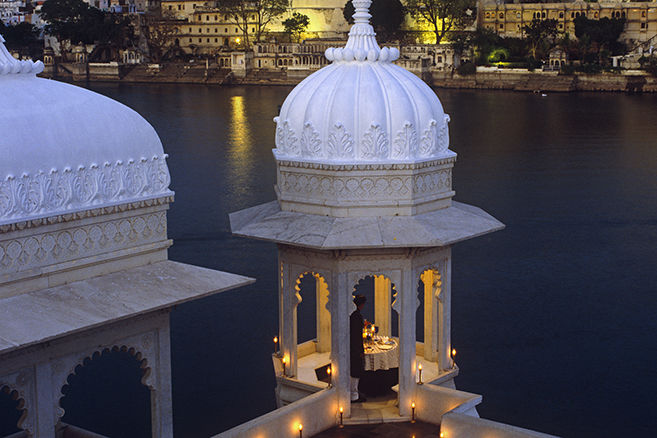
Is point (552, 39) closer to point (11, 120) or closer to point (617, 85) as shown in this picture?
point (617, 85)

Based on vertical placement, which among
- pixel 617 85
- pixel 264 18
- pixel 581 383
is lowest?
pixel 581 383

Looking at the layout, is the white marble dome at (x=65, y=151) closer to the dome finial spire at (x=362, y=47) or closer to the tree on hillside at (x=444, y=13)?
the dome finial spire at (x=362, y=47)

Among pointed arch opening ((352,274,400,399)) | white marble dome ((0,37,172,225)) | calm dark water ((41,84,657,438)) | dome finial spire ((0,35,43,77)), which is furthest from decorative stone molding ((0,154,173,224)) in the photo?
calm dark water ((41,84,657,438))

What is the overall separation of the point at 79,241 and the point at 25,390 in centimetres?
100

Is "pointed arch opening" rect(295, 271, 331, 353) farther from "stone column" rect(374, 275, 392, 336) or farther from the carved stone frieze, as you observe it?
the carved stone frieze

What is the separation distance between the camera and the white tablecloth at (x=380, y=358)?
871 centimetres

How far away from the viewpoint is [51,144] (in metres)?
6.07

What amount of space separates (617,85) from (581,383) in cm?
4425

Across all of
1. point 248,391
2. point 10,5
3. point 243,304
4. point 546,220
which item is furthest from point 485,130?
point 10,5

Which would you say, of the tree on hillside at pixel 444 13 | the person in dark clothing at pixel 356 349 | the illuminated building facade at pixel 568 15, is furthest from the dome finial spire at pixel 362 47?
the illuminated building facade at pixel 568 15

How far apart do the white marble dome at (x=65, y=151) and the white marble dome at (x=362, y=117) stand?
5.37 feet

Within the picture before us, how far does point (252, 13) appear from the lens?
225 feet

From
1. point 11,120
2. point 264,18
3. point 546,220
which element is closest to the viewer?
point 11,120

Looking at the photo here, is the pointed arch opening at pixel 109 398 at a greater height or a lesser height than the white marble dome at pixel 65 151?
lesser
